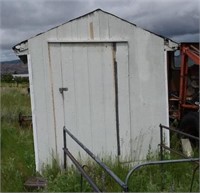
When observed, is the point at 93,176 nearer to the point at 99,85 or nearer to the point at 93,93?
the point at 93,93

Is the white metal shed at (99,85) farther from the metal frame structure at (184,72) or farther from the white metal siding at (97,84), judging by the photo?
the metal frame structure at (184,72)

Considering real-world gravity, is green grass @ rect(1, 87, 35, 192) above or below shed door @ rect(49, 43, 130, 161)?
below

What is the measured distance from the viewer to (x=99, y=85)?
5.37m

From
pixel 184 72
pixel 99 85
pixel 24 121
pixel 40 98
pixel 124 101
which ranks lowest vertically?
pixel 24 121

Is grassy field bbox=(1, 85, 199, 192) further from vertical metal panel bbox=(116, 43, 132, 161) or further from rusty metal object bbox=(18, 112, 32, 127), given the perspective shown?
rusty metal object bbox=(18, 112, 32, 127)

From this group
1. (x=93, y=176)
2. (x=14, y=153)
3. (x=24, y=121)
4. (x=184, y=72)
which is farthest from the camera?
(x=24, y=121)

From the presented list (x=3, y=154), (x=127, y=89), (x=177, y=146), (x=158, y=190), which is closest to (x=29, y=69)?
(x=127, y=89)

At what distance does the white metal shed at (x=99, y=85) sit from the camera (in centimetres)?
515

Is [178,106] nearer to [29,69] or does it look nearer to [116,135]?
[116,135]

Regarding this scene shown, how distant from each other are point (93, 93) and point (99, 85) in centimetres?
16

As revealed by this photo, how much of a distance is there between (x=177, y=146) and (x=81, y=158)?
1.84m

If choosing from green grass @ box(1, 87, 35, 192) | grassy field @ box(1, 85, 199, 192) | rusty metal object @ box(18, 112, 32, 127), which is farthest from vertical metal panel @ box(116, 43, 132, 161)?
rusty metal object @ box(18, 112, 32, 127)

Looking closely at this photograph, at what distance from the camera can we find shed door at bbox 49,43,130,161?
5207 mm

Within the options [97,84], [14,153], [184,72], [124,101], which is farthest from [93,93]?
[184,72]
